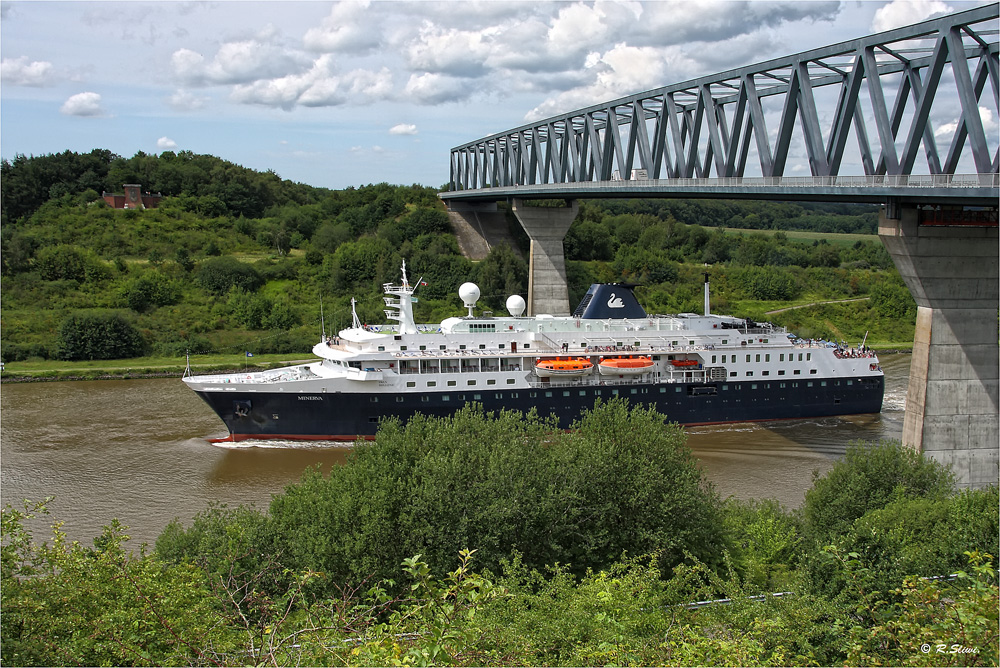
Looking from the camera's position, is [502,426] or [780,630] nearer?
[780,630]

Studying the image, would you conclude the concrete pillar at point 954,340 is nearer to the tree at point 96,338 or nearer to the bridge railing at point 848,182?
the bridge railing at point 848,182

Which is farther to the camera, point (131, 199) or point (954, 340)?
point (131, 199)

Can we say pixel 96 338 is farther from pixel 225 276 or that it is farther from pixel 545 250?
pixel 545 250

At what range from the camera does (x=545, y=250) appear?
47219 mm

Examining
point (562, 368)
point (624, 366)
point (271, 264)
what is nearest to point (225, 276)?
point (271, 264)

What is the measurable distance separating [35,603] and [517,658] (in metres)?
4.51

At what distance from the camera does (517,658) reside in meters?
7.43

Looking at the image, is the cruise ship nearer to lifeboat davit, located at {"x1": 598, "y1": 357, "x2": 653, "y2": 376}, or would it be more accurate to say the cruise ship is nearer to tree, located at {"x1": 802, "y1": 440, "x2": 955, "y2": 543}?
lifeboat davit, located at {"x1": 598, "y1": 357, "x2": 653, "y2": 376}

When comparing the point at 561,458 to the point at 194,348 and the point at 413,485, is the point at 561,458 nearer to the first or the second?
the point at 413,485

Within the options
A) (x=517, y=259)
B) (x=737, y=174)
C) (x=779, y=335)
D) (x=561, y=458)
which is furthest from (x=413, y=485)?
(x=517, y=259)

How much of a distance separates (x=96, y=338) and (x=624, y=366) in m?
29.0

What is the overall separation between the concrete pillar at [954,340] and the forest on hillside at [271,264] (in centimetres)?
3328

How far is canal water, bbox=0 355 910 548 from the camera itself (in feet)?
69.1

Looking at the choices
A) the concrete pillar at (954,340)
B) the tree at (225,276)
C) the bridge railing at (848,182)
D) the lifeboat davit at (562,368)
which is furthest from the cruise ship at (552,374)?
the tree at (225,276)
